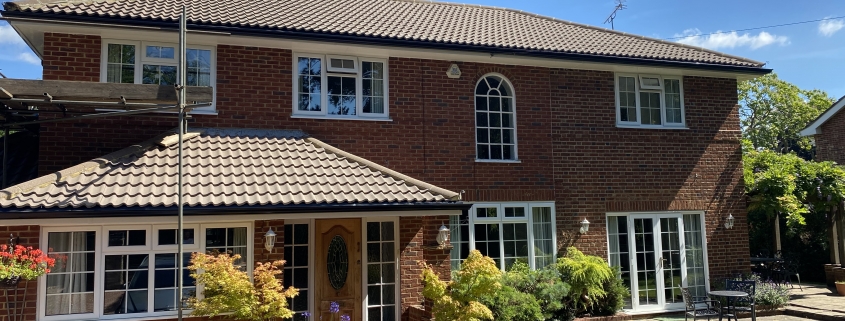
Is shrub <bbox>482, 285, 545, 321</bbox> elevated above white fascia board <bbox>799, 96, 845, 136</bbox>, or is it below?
below

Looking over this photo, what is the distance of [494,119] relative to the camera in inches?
504

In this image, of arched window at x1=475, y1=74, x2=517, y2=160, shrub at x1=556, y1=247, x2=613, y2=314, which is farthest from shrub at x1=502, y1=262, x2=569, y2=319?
arched window at x1=475, y1=74, x2=517, y2=160

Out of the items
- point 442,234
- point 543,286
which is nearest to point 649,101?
point 543,286

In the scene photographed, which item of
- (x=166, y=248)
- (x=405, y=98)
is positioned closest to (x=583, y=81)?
(x=405, y=98)

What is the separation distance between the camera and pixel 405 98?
39.9ft

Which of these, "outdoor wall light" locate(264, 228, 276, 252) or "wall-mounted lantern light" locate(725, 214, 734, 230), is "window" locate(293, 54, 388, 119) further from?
"wall-mounted lantern light" locate(725, 214, 734, 230)

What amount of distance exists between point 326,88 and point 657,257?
8004 mm

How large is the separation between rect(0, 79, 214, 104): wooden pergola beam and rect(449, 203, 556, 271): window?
18.4 ft

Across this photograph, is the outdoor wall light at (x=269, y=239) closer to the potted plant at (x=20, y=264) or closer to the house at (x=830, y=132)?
the potted plant at (x=20, y=264)

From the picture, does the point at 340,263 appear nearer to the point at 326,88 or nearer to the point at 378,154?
the point at 378,154

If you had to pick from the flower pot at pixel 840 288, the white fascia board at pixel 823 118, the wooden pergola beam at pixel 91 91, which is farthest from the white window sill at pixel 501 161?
the white fascia board at pixel 823 118

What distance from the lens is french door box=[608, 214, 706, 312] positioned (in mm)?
13258

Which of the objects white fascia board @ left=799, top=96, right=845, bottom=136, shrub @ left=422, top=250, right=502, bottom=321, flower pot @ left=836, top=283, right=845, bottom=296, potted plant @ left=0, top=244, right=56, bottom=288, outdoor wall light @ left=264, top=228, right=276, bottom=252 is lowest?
flower pot @ left=836, top=283, right=845, bottom=296

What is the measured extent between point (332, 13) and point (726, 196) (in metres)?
9.92
